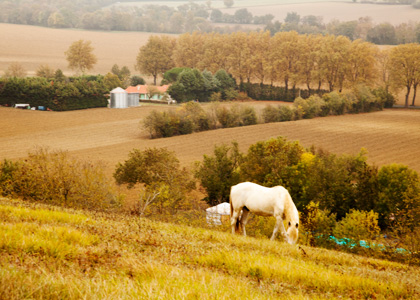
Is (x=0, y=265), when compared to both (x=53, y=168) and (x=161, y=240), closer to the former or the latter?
(x=161, y=240)

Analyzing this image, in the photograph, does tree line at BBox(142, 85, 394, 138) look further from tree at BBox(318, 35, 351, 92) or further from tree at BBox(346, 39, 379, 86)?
tree at BBox(318, 35, 351, 92)

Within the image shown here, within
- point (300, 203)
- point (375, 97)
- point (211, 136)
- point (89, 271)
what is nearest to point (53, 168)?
point (300, 203)

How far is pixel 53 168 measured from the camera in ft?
111

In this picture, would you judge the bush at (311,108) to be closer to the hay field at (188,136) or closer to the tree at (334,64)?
the hay field at (188,136)

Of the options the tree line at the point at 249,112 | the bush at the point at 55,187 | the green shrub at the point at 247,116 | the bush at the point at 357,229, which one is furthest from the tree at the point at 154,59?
the bush at the point at 55,187

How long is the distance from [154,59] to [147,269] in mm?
178887

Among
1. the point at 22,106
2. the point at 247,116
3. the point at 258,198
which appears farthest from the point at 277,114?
the point at 258,198

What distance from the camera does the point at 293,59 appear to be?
15600 cm

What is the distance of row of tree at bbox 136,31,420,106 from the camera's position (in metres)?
138

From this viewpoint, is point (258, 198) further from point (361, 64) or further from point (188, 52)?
point (188, 52)

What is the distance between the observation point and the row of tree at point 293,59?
454ft

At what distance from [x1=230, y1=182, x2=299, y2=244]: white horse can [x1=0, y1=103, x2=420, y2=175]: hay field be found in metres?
43.9

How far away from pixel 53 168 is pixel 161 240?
25100mm

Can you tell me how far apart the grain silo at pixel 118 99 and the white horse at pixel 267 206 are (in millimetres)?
111143
